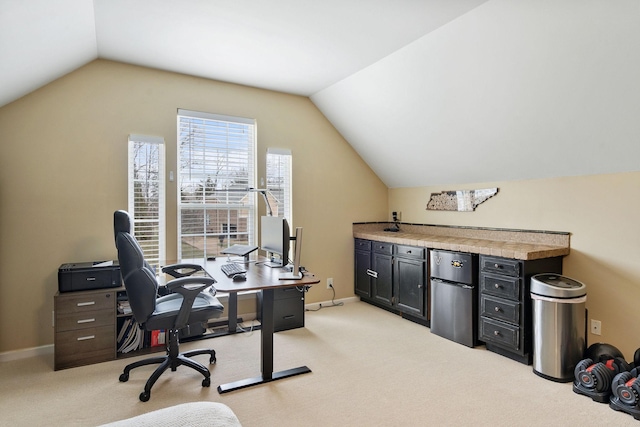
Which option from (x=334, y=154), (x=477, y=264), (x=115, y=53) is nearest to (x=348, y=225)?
(x=334, y=154)

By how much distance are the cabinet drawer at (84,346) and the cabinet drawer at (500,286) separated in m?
3.36

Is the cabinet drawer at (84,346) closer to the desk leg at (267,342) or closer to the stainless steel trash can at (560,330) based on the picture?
the desk leg at (267,342)

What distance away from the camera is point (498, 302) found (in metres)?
3.16

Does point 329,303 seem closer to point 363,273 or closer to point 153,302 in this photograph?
point 363,273

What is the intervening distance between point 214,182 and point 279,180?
81 centimetres

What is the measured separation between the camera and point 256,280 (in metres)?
2.72

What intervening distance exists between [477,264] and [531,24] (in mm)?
2029

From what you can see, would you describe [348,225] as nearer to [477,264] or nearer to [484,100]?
[477,264]

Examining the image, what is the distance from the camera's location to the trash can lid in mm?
2715

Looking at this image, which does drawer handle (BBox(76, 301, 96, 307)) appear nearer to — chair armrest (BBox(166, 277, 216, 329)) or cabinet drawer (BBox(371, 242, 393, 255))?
chair armrest (BBox(166, 277, 216, 329))

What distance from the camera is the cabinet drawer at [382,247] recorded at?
4383 millimetres

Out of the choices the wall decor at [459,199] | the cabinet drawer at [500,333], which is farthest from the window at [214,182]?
the cabinet drawer at [500,333]

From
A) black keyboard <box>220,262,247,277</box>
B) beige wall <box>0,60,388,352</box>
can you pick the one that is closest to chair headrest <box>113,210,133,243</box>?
black keyboard <box>220,262,247,277</box>

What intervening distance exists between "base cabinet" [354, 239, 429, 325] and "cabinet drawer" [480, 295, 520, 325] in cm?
72
